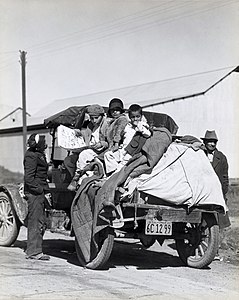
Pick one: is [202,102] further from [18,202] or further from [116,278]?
[116,278]

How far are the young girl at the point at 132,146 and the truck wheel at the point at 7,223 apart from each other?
244 cm

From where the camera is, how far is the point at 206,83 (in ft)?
101

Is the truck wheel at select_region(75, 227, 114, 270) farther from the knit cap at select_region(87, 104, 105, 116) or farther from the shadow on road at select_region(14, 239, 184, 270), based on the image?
the knit cap at select_region(87, 104, 105, 116)

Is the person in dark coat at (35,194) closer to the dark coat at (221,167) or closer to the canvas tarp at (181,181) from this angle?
the canvas tarp at (181,181)

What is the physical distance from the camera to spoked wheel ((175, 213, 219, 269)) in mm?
8398

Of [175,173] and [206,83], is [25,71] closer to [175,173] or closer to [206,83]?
[206,83]

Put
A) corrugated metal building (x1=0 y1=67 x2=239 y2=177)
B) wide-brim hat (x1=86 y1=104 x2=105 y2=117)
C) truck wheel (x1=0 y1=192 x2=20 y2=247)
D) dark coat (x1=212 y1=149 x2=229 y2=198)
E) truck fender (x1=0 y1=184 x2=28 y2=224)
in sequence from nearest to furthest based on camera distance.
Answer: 1. wide-brim hat (x1=86 y1=104 x2=105 y2=117)
2. truck fender (x1=0 y1=184 x2=28 y2=224)
3. truck wheel (x1=0 y1=192 x2=20 y2=247)
4. dark coat (x1=212 y1=149 x2=229 y2=198)
5. corrugated metal building (x1=0 y1=67 x2=239 y2=177)

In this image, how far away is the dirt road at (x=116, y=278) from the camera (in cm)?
647

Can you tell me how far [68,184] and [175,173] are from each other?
6.62 feet

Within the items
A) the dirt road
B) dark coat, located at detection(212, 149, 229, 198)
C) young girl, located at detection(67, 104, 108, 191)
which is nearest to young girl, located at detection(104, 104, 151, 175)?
young girl, located at detection(67, 104, 108, 191)

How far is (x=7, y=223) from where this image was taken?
1035 cm

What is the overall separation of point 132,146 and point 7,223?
10.2 ft

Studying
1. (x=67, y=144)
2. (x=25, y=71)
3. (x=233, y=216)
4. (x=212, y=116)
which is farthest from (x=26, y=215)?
(x=25, y=71)

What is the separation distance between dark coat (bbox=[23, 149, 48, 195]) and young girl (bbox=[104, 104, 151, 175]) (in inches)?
48.4
